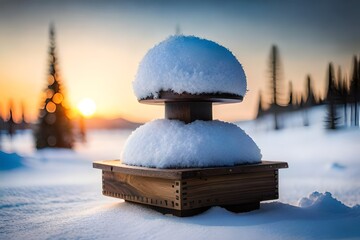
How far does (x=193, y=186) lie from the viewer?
5.81 m

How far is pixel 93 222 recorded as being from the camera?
5980 mm

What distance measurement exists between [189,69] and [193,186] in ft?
5.72

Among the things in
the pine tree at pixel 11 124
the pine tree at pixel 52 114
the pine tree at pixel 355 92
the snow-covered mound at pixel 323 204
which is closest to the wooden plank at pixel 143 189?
the snow-covered mound at pixel 323 204

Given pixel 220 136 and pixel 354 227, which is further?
pixel 220 136

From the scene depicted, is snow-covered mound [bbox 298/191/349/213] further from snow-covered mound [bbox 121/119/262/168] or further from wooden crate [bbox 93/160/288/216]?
snow-covered mound [bbox 121/119/262/168]

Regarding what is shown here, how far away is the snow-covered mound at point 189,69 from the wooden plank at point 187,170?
3.83 ft

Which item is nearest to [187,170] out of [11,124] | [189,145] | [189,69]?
[189,145]

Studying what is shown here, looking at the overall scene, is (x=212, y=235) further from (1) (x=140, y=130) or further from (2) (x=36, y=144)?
(2) (x=36, y=144)

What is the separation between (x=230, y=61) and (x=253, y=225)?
260 centimetres

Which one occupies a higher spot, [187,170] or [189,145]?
[189,145]

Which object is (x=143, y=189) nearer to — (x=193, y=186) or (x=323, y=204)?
(x=193, y=186)

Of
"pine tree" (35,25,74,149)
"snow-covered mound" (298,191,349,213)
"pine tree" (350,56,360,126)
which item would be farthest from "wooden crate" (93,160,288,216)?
"pine tree" (35,25,74,149)

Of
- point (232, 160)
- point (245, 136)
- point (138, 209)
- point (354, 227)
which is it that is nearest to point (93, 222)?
point (138, 209)

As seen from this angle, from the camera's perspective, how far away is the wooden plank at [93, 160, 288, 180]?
5621mm
